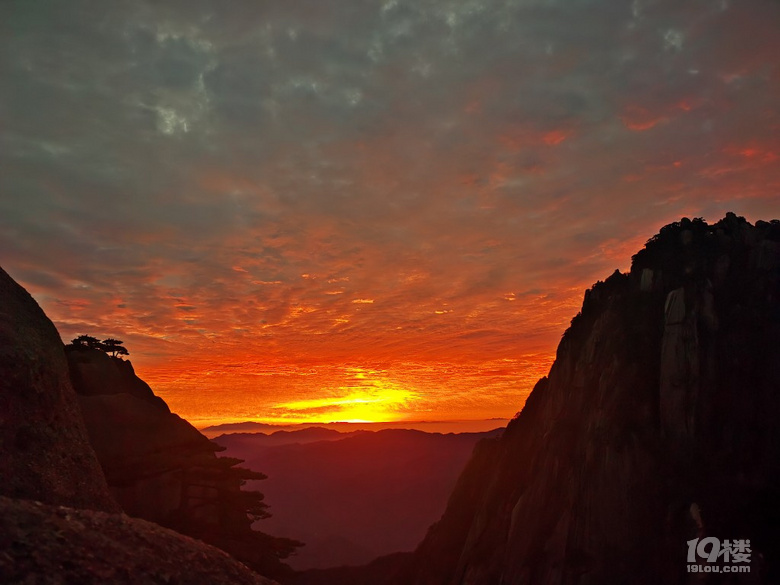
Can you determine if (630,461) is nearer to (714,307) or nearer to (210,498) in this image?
(714,307)

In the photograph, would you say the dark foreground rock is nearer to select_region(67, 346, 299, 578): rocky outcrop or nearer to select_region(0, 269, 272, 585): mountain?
select_region(0, 269, 272, 585): mountain

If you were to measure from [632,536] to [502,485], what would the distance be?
73.5 feet

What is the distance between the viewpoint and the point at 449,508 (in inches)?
2744

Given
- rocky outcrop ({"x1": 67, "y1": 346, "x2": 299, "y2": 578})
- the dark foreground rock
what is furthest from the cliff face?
the dark foreground rock

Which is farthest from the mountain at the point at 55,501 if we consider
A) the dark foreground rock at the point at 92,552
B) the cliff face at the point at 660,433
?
the cliff face at the point at 660,433

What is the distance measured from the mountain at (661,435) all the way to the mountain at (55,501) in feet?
102

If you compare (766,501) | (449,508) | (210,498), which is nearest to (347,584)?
(449,508)

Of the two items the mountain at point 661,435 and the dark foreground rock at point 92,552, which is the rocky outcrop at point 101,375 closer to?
the dark foreground rock at point 92,552

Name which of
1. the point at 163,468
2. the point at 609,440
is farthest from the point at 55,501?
the point at 609,440

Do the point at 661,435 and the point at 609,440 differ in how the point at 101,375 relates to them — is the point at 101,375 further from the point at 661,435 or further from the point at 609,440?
the point at 661,435

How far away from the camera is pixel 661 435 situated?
38.7 metres

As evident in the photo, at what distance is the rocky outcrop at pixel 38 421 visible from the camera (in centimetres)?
1906

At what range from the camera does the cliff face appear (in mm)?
33531

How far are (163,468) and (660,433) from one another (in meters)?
43.5
